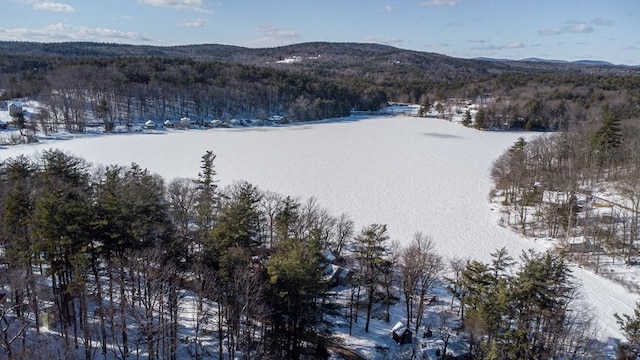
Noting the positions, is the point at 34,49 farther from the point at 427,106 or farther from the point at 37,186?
the point at 37,186

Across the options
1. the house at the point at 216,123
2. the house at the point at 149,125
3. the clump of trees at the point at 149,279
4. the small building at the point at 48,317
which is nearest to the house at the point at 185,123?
the house at the point at 216,123

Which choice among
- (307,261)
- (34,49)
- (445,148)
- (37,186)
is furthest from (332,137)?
(34,49)

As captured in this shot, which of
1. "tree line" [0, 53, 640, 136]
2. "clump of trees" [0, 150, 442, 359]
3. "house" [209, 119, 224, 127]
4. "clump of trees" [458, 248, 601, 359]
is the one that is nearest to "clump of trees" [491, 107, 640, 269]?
"clump of trees" [458, 248, 601, 359]

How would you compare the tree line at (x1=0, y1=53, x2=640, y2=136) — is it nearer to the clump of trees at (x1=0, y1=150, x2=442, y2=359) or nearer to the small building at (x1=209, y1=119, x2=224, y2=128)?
the small building at (x1=209, y1=119, x2=224, y2=128)

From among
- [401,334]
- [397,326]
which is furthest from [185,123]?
[401,334]

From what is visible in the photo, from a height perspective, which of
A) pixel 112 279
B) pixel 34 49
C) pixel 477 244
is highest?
pixel 34 49

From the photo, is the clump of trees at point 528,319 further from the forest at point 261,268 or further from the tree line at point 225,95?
the tree line at point 225,95

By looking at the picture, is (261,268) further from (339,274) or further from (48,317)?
(48,317)
